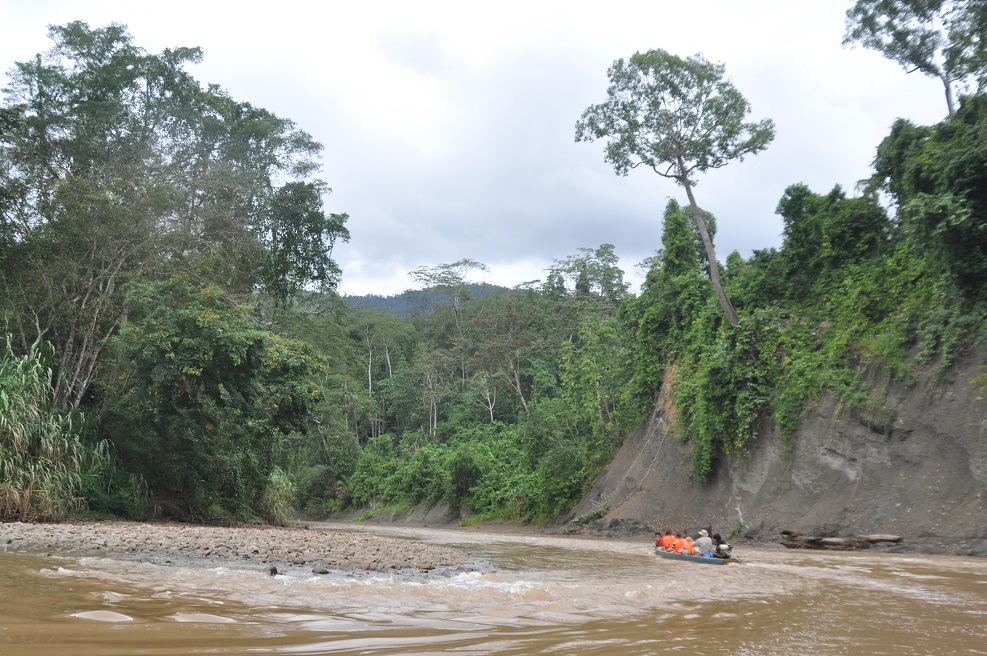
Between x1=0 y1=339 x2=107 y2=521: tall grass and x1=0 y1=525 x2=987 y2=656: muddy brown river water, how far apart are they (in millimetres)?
5833

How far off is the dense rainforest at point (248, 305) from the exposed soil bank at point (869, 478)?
63cm

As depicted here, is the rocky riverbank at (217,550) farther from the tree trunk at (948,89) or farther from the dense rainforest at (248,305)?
the tree trunk at (948,89)

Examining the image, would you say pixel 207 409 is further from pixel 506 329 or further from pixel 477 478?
pixel 506 329

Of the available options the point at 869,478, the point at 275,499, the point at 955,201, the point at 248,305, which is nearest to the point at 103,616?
the point at 248,305

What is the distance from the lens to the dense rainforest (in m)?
16.6

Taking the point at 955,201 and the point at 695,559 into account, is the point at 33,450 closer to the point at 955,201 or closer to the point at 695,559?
the point at 695,559

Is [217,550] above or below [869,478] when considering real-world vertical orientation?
below

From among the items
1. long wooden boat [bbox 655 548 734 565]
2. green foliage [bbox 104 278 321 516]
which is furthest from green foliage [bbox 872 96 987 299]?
green foliage [bbox 104 278 321 516]

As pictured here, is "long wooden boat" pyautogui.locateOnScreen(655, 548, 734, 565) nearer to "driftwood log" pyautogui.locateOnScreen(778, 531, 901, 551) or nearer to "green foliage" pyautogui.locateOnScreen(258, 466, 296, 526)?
"driftwood log" pyautogui.locateOnScreen(778, 531, 901, 551)

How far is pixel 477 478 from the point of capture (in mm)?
40062

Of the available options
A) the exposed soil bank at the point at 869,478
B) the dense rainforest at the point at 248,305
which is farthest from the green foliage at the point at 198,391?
the exposed soil bank at the point at 869,478

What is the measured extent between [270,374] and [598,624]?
46.1ft

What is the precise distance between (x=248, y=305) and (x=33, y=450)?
6.74 metres

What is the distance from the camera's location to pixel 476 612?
6.72 m
